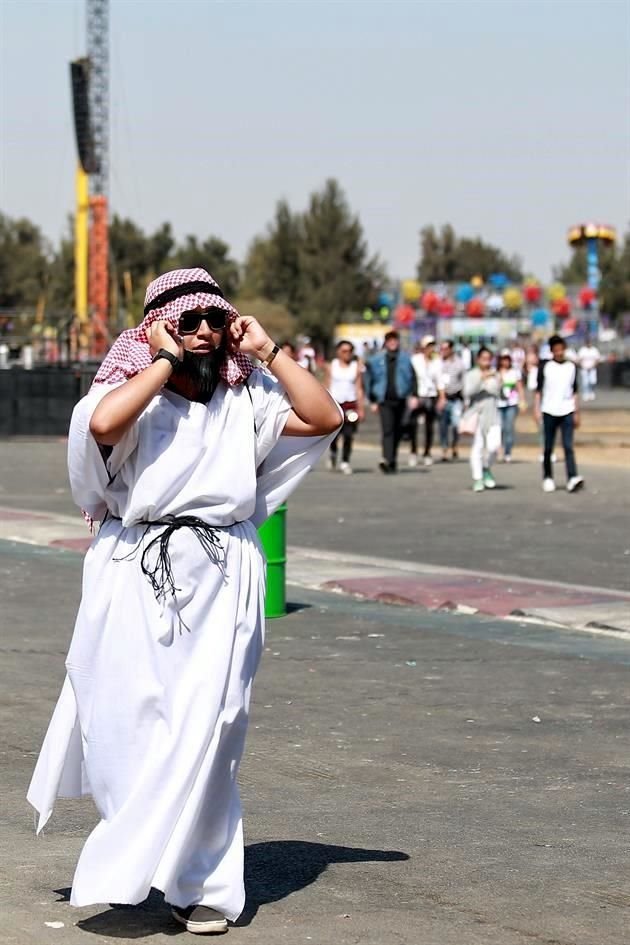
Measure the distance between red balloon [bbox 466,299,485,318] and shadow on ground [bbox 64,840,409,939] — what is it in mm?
78690

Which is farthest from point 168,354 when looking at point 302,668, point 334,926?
point 302,668

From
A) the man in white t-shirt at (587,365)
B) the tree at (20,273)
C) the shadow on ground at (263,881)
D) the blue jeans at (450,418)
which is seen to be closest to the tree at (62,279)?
the tree at (20,273)

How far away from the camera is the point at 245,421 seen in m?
4.92

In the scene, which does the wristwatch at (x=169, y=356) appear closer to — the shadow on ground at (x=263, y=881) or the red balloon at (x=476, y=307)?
the shadow on ground at (x=263, y=881)

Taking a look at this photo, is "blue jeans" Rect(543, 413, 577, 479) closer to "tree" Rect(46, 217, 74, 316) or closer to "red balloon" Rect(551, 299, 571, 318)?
"red balloon" Rect(551, 299, 571, 318)

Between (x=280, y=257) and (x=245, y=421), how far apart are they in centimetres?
12956

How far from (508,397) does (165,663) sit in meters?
22.7

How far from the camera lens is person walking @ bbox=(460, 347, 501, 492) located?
71.2 ft

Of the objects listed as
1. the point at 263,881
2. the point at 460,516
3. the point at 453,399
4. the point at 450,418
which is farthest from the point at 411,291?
the point at 263,881

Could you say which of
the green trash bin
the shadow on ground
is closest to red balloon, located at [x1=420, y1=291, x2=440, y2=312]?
the green trash bin

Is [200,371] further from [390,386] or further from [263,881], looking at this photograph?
[390,386]

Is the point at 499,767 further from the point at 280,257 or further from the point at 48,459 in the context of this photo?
the point at 280,257

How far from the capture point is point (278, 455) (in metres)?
5.12

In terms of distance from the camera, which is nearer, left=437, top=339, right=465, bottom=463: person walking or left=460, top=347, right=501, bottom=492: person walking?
left=460, top=347, right=501, bottom=492: person walking
